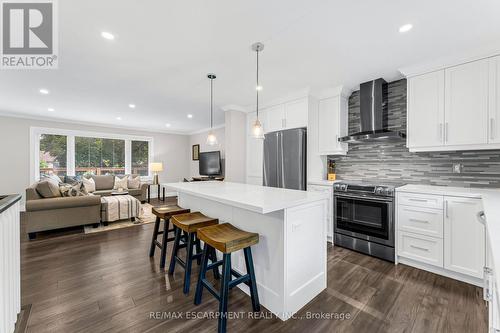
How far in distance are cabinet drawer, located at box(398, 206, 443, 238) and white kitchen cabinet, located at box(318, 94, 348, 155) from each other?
1.32 metres

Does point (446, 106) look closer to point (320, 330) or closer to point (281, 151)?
point (281, 151)

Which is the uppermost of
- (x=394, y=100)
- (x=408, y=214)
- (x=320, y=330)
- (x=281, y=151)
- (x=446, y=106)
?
(x=394, y=100)

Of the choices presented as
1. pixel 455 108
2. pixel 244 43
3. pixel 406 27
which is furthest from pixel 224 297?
pixel 455 108

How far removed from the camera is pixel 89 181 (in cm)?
579

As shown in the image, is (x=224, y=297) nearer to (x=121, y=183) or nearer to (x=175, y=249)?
(x=175, y=249)

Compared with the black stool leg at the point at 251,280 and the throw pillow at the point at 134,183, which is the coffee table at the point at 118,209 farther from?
the black stool leg at the point at 251,280

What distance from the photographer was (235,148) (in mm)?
4508

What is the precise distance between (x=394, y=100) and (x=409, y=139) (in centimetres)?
75

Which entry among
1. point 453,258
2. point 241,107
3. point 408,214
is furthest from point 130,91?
point 453,258

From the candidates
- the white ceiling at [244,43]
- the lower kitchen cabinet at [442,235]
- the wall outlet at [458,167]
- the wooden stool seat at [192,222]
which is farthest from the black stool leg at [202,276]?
the wall outlet at [458,167]

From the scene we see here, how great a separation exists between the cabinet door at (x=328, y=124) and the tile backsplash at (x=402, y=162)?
34cm

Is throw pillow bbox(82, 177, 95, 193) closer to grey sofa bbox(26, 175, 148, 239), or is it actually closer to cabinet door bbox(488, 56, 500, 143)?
grey sofa bbox(26, 175, 148, 239)

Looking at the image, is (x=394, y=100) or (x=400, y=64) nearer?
(x=400, y=64)

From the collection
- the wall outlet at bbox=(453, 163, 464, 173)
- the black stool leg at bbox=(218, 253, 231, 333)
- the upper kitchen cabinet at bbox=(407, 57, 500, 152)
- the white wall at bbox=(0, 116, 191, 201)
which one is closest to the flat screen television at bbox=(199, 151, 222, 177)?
the white wall at bbox=(0, 116, 191, 201)
